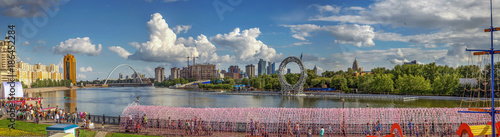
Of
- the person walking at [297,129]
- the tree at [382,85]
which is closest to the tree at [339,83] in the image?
the tree at [382,85]

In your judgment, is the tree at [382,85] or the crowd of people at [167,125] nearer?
the crowd of people at [167,125]

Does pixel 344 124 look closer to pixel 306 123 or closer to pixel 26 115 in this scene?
pixel 306 123

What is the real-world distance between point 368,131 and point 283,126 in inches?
253

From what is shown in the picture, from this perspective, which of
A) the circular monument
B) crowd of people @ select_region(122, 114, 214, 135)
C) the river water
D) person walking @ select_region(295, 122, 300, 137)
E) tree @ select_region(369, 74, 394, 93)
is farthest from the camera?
the circular monument

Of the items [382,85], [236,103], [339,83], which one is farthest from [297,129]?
[339,83]

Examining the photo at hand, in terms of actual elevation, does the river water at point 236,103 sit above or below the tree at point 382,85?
below

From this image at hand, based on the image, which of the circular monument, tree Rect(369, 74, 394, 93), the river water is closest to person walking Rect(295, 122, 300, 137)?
the river water

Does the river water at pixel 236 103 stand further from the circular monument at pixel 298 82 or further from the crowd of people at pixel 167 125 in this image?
the crowd of people at pixel 167 125

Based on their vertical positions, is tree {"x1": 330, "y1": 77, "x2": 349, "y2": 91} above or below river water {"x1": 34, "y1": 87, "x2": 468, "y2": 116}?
above

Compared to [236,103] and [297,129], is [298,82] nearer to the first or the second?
[236,103]

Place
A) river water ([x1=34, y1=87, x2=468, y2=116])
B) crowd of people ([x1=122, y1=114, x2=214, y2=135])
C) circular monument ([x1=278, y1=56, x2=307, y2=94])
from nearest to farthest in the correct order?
1. crowd of people ([x1=122, y1=114, x2=214, y2=135])
2. river water ([x1=34, y1=87, x2=468, y2=116])
3. circular monument ([x1=278, y1=56, x2=307, y2=94])

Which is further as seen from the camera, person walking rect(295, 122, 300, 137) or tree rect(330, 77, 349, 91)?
tree rect(330, 77, 349, 91)

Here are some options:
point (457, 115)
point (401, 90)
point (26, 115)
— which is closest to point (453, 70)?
point (401, 90)

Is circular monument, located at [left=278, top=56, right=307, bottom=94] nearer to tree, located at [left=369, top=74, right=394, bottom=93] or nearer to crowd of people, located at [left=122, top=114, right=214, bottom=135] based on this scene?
tree, located at [left=369, top=74, right=394, bottom=93]
